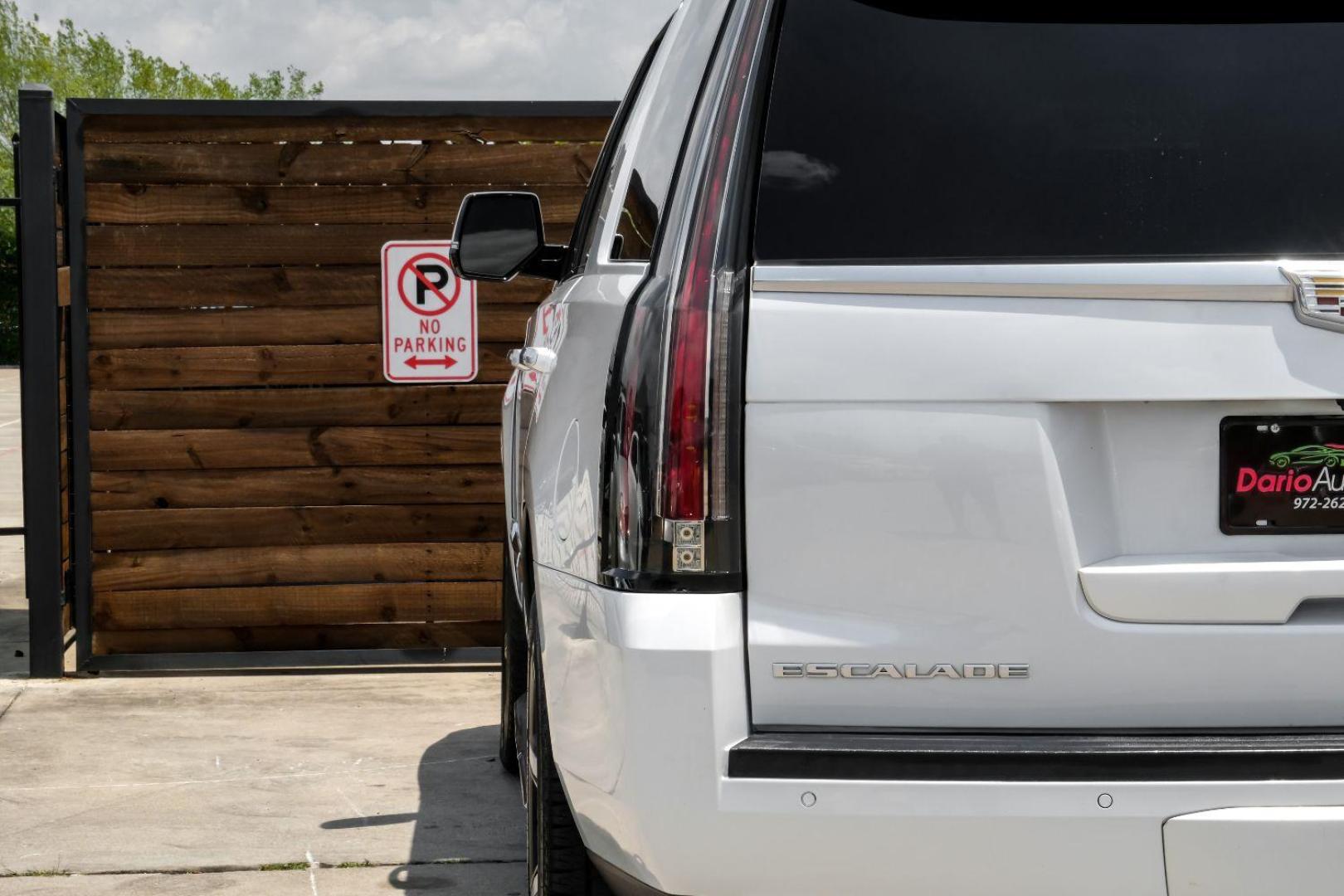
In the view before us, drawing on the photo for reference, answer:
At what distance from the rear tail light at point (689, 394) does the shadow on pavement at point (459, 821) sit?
214 centimetres

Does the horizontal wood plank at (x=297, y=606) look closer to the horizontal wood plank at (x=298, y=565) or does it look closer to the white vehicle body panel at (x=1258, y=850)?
the horizontal wood plank at (x=298, y=565)

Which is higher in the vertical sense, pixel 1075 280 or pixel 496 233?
pixel 496 233

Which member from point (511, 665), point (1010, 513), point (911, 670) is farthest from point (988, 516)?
point (511, 665)

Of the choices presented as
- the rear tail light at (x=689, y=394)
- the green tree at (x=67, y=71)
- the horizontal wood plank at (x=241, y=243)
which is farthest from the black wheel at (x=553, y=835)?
the green tree at (x=67, y=71)

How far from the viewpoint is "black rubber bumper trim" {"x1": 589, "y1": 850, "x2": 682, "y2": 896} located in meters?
2.38

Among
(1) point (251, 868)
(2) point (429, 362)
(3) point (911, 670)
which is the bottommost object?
(1) point (251, 868)

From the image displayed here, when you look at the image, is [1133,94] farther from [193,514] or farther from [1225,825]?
[193,514]

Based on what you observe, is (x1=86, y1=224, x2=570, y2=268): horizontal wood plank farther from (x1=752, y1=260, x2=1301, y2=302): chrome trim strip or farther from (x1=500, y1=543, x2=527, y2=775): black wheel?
(x1=752, y1=260, x2=1301, y2=302): chrome trim strip

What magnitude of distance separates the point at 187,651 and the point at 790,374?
5.13m

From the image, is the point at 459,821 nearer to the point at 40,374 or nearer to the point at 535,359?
the point at 535,359

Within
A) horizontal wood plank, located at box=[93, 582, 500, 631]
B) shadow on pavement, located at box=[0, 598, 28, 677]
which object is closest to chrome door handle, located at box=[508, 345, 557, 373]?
horizontal wood plank, located at box=[93, 582, 500, 631]

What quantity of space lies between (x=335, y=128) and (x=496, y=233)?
3018mm

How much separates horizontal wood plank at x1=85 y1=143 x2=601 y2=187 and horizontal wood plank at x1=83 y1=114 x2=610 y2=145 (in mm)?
30

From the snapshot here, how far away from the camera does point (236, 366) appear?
21.9 feet
